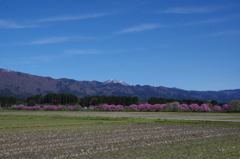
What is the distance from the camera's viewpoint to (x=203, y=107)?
120938 millimetres

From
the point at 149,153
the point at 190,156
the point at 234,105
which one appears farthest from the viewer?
the point at 234,105

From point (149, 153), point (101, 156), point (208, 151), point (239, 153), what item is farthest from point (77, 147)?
point (239, 153)

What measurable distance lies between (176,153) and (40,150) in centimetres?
861

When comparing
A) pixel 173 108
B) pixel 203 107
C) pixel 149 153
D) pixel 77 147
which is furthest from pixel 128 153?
pixel 173 108

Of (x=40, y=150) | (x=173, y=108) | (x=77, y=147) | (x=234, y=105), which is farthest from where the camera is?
(x=173, y=108)

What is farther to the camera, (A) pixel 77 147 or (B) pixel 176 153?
(A) pixel 77 147

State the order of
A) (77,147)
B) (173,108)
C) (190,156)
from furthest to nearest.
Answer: (173,108), (77,147), (190,156)

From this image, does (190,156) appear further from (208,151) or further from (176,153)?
(208,151)

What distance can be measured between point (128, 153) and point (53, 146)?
19.6 ft

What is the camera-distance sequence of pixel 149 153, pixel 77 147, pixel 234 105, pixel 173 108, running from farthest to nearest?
pixel 173 108, pixel 234 105, pixel 77 147, pixel 149 153

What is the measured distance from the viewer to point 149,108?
13700 centimetres

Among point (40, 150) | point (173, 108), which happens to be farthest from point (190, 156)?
point (173, 108)

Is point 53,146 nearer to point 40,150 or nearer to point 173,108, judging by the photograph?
point 40,150

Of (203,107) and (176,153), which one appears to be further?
(203,107)
